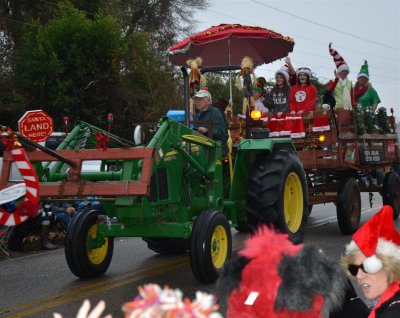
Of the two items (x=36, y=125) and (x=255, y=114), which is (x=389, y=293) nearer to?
(x=255, y=114)

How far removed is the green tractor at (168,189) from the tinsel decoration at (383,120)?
13.4 feet

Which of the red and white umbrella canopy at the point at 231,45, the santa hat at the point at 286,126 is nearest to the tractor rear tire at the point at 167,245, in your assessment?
the santa hat at the point at 286,126

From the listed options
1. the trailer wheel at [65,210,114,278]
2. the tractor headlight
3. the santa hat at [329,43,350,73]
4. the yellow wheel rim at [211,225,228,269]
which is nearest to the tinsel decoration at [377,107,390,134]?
the santa hat at [329,43,350,73]

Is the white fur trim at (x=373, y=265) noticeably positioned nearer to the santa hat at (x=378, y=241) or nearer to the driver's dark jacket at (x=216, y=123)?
the santa hat at (x=378, y=241)

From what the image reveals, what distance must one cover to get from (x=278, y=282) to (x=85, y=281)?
18.1ft

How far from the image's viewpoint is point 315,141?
32.1ft

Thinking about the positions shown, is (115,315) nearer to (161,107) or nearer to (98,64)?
(98,64)

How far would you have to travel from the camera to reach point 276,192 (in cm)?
729

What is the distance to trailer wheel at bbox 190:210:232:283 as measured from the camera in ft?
20.7

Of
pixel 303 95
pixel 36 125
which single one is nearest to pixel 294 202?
pixel 303 95

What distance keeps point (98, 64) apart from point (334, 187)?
1400cm

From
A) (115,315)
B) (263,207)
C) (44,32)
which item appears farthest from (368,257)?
(44,32)

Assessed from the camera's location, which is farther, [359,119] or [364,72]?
[364,72]

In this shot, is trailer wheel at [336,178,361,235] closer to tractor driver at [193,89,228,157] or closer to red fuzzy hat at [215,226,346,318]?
tractor driver at [193,89,228,157]
